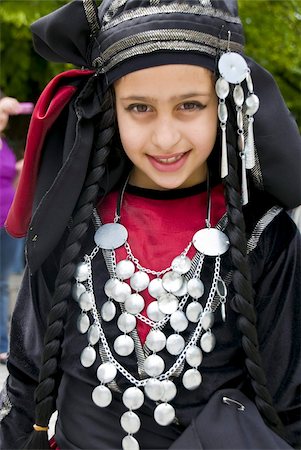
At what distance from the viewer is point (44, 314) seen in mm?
1930

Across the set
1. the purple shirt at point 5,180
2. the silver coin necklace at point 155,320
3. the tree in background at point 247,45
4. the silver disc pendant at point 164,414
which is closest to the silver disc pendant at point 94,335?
the silver coin necklace at point 155,320

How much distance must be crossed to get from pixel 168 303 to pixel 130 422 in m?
0.28

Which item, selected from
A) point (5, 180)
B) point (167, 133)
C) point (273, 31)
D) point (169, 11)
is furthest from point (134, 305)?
point (273, 31)

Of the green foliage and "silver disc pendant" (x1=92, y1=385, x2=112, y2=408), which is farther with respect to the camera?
the green foliage

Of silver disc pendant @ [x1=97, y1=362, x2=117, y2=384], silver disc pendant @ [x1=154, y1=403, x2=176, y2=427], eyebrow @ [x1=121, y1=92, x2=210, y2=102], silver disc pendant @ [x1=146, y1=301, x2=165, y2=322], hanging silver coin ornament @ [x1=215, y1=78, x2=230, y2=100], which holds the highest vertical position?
hanging silver coin ornament @ [x1=215, y1=78, x2=230, y2=100]

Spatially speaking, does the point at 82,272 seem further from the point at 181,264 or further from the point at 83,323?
the point at 181,264

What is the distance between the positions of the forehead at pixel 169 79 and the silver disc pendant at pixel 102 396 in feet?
2.23

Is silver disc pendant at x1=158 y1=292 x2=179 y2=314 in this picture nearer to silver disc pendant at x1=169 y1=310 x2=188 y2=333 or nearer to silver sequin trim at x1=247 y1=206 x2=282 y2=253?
silver disc pendant at x1=169 y1=310 x2=188 y2=333

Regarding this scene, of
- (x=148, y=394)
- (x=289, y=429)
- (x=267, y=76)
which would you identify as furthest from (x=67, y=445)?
(x=267, y=76)

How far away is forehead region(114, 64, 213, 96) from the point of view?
5.49ft

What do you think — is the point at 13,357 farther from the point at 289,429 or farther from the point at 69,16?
the point at 69,16

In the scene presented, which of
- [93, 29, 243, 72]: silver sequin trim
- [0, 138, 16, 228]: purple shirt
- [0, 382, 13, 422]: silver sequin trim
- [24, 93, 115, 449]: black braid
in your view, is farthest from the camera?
[0, 138, 16, 228]: purple shirt

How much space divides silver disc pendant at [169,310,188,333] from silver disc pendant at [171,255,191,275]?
10cm

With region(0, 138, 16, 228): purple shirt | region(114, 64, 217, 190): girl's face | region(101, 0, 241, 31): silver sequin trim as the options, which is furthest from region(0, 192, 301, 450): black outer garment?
region(0, 138, 16, 228): purple shirt
